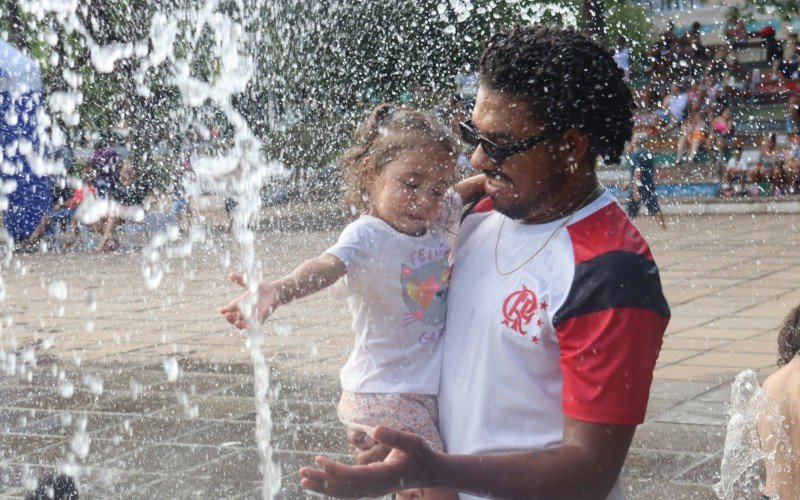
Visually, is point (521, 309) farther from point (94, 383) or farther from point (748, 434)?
point (94, 383)

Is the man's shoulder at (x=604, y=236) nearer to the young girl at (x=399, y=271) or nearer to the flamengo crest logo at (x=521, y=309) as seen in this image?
the flamengo crest logo at (x=521, y=309)

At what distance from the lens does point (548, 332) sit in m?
1.97

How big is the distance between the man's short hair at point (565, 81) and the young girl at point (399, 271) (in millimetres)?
626

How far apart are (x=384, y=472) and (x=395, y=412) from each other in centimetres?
91

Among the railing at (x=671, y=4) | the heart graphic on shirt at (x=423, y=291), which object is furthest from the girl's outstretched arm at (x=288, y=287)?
the railing at (x=671, y=4)

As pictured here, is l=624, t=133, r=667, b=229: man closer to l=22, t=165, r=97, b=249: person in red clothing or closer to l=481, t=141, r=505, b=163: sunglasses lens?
l=22, t=165, r=97, b=249: person in red clothing

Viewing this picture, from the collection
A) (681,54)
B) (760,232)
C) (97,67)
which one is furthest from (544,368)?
(681,54)

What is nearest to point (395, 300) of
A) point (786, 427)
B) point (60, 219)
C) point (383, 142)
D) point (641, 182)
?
point (383, 142)

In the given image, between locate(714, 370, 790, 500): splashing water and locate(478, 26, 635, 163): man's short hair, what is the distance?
1.27 m

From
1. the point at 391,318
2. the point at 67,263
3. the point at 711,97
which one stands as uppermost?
the point at 711,97

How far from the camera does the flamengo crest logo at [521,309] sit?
1.98 metres

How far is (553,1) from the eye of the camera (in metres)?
19.8

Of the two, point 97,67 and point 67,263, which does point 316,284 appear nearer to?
point 67,263

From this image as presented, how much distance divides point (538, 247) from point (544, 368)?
21cm
